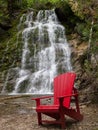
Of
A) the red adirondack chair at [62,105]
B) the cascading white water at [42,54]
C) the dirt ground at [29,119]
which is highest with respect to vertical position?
the red adirondack chair at [62,105]

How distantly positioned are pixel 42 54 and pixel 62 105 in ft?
33.6

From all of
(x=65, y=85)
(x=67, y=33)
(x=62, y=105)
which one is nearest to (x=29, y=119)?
(x=65, y=85)

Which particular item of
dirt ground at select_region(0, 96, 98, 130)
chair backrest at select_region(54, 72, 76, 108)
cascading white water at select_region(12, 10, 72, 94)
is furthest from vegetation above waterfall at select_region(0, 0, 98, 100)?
chair backrest at select_region(54, 72, 76, 108)

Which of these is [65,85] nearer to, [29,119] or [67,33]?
[29,119]

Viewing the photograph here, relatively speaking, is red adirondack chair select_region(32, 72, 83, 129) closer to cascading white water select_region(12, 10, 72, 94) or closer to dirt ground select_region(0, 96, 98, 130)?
dirt ground select_region(0, 96, 98, 130)

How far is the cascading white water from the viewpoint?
44.0ft

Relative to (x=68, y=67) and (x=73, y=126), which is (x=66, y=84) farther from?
(x=68, y=67)

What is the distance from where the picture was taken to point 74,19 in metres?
17.0

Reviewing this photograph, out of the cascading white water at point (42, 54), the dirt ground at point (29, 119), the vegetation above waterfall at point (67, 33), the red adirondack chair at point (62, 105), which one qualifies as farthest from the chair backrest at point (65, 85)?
the cascading white water at point (42, 54)

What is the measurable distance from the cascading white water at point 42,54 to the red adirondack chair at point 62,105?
658 cm

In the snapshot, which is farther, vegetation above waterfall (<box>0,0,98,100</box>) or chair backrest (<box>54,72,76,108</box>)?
vegetation above waterfall (<box>0,0,98,100</box>)

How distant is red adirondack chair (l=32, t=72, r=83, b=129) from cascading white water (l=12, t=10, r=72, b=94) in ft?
21.6

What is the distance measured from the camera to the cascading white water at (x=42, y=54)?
1341 centimetres

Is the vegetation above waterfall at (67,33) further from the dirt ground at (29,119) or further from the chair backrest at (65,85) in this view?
the chair backrest at (65,85)
